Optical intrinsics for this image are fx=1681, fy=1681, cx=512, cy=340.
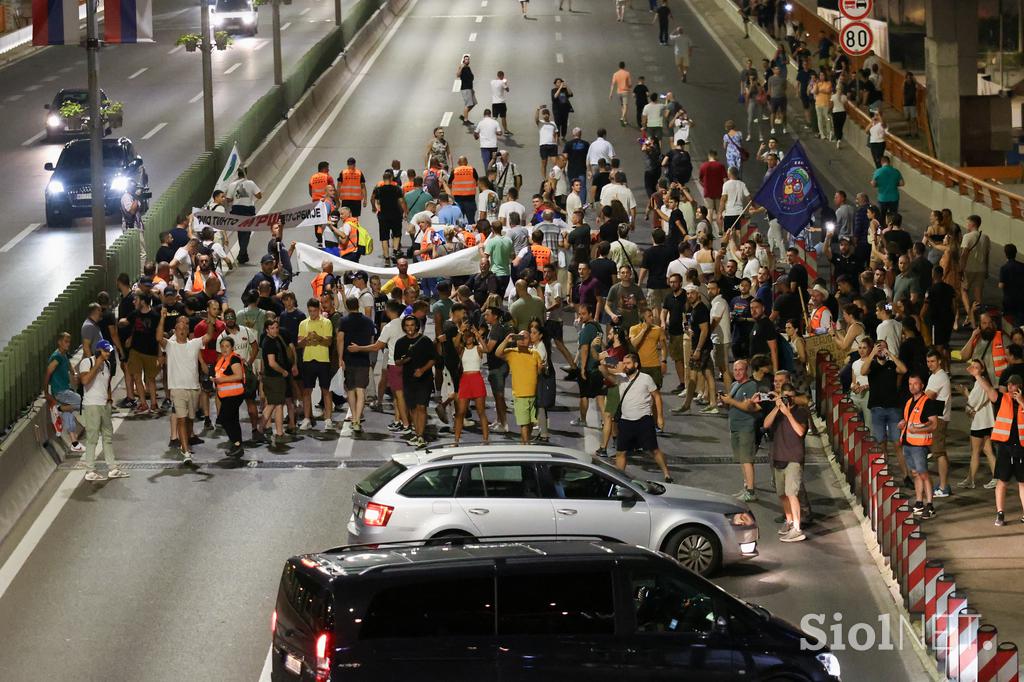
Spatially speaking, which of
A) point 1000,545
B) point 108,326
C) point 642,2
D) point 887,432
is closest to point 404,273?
point 108,326

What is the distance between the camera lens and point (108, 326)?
22062mm

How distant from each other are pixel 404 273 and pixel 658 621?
12.4 metres

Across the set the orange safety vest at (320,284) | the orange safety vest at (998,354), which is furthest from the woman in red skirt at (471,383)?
the orange safety vest at (998,354)

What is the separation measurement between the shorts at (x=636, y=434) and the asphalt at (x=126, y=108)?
11233mm

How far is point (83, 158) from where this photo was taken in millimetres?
35156

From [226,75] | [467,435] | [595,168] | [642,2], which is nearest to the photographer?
[467,435]

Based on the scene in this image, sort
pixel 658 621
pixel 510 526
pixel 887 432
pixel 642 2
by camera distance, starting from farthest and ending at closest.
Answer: pixel 642 2 → pixel 887 432 → pixel 510 526 → pixel 658 621

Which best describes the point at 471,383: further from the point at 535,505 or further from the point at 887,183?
the point at 887,183

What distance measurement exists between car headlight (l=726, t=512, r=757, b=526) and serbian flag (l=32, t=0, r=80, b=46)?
13646mm

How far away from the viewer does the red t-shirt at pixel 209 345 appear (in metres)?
21.1

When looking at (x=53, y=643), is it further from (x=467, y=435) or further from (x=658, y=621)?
(x=467, y=435)

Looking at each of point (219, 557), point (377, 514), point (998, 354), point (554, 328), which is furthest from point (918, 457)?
point (219, 557)

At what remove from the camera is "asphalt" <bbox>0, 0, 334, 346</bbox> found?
102ft

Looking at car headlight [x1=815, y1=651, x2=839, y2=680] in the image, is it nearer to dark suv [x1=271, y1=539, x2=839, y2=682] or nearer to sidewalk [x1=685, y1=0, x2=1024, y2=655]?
dark suv [x1=271, y1=539, x2=839, y2=682]
